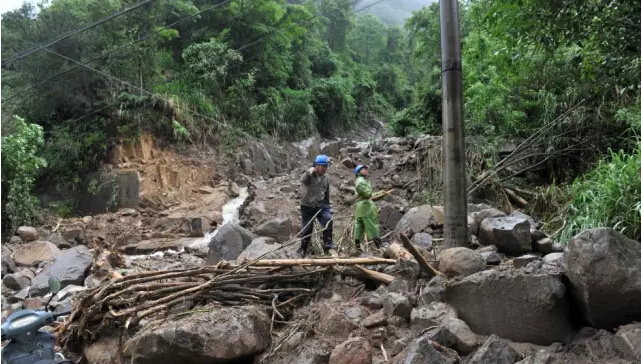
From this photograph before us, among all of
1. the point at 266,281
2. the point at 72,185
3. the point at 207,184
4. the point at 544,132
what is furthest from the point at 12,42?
the point at 544,132

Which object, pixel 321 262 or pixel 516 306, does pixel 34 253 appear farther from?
pixel 516 306

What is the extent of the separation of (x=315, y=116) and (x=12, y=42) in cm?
1354

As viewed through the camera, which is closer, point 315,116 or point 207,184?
point 207,184

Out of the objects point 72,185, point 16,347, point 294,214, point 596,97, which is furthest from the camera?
point 72,185

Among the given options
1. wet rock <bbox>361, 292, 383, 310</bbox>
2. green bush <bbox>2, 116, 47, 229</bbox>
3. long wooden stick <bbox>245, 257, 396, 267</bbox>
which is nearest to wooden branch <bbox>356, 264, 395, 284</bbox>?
long wooden stick <bbox>245, 257, 396, 267</bbox>

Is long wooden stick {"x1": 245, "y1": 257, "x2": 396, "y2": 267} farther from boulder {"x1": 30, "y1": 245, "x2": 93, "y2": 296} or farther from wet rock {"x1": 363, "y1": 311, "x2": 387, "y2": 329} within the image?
boulder {"x1": 30, "y1": 245, "x2": 93, "y2": 296}

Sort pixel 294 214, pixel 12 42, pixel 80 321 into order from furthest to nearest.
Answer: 1. pixel 12 42
2. pixel 294 214
3. pixel 80 321

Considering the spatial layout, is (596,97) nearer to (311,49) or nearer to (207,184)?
(207,184)

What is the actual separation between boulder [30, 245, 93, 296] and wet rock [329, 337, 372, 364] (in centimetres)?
677

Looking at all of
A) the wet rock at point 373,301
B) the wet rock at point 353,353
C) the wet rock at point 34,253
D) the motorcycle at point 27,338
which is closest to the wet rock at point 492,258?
the wet rock at point 373,301

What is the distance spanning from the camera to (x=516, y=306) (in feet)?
9.75

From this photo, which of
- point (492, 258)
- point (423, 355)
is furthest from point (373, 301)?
point (492, 258)

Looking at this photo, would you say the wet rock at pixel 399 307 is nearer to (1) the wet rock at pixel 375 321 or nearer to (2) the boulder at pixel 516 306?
(1) the wet rock at pixel 375 321

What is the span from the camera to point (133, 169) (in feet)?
49.3
